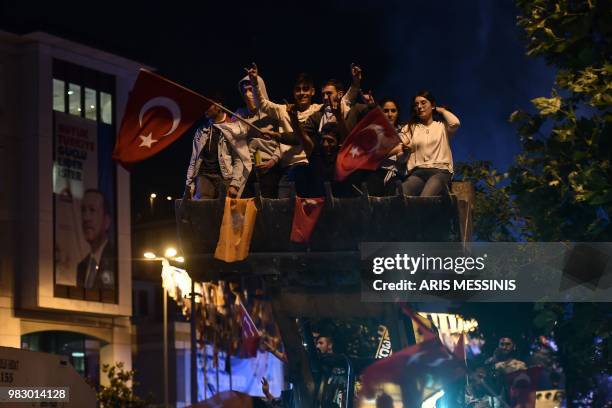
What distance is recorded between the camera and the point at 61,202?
57.8 metres

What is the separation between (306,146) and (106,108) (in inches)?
1872

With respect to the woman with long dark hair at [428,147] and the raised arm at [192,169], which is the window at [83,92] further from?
the woman with long dark hair at [428,147]

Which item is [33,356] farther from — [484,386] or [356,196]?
[484,386]

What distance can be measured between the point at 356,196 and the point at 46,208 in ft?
146

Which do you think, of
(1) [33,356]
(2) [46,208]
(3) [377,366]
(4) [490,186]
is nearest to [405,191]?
(3) [377,366]

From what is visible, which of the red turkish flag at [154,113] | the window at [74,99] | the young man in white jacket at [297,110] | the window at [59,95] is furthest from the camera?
the window at [74,99]

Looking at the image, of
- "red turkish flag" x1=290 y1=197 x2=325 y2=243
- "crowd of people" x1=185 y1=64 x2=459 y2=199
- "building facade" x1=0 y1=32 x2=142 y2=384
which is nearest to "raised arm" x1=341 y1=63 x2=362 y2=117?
"crowd of people" x1=185 y1=64 x2=459 y2=199

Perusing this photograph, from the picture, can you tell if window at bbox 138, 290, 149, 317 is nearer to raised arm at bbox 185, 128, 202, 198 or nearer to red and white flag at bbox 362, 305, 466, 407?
raised arm at bbox 185, 128, 202, 198

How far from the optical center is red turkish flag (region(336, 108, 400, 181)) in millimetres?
13766

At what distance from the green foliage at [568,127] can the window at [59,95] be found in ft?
142

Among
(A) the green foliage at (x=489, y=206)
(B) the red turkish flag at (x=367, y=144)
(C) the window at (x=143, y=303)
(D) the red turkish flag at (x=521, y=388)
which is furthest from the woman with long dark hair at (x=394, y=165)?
(C) the window at (x=143, y=303)

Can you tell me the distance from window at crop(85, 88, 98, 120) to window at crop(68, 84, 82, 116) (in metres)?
0.44

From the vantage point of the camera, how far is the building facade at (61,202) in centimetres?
5647

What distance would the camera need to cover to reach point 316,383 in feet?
43.3
